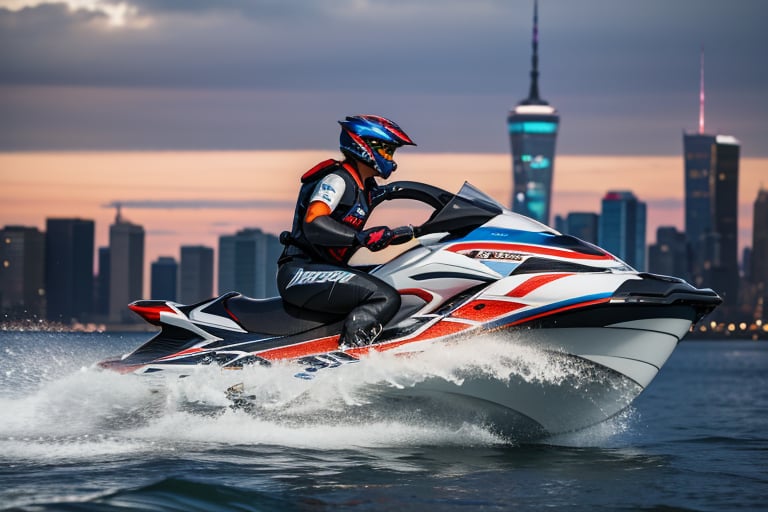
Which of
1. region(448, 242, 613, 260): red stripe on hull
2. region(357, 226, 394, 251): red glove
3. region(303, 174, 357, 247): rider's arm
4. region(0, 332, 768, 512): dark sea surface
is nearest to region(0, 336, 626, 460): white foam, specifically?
region(0, 332, 768, 512): dark sea surface

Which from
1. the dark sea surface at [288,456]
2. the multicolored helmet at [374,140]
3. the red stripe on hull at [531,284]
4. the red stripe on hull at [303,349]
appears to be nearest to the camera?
the dark sea surface at [288,456]

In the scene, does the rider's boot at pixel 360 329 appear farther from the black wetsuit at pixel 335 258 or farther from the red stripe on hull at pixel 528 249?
the red stripe on hull at pixel 528 249

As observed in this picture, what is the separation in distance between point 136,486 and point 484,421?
2.96 meters

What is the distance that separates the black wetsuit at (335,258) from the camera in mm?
7941

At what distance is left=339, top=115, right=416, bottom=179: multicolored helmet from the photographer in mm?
8219

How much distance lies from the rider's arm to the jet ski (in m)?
0.51

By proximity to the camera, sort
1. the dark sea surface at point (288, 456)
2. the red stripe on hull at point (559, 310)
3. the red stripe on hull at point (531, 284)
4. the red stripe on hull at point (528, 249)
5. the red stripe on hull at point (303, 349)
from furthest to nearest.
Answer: the red stripe on hull at point (303, 349)
the red stripe on hull at point (528, 249)
the red stripe on hull at point (531, 284)
the red stripe on hull at point (559, 310)
the dark sea surface at point (288, 456)

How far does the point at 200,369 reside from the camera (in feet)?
26.5

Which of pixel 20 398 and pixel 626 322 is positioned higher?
pixel 626 322

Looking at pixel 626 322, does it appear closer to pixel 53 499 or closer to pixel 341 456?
pixel 341 456

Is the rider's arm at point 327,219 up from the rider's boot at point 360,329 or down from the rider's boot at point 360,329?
up

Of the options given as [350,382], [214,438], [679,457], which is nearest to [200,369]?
[214,438]

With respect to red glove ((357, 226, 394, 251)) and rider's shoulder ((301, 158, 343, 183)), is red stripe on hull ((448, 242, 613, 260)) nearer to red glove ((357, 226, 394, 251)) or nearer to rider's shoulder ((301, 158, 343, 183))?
red glove ((357, 226, 394, 251))

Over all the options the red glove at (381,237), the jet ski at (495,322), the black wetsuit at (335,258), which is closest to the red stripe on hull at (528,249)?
the jet ski at (495,322)
